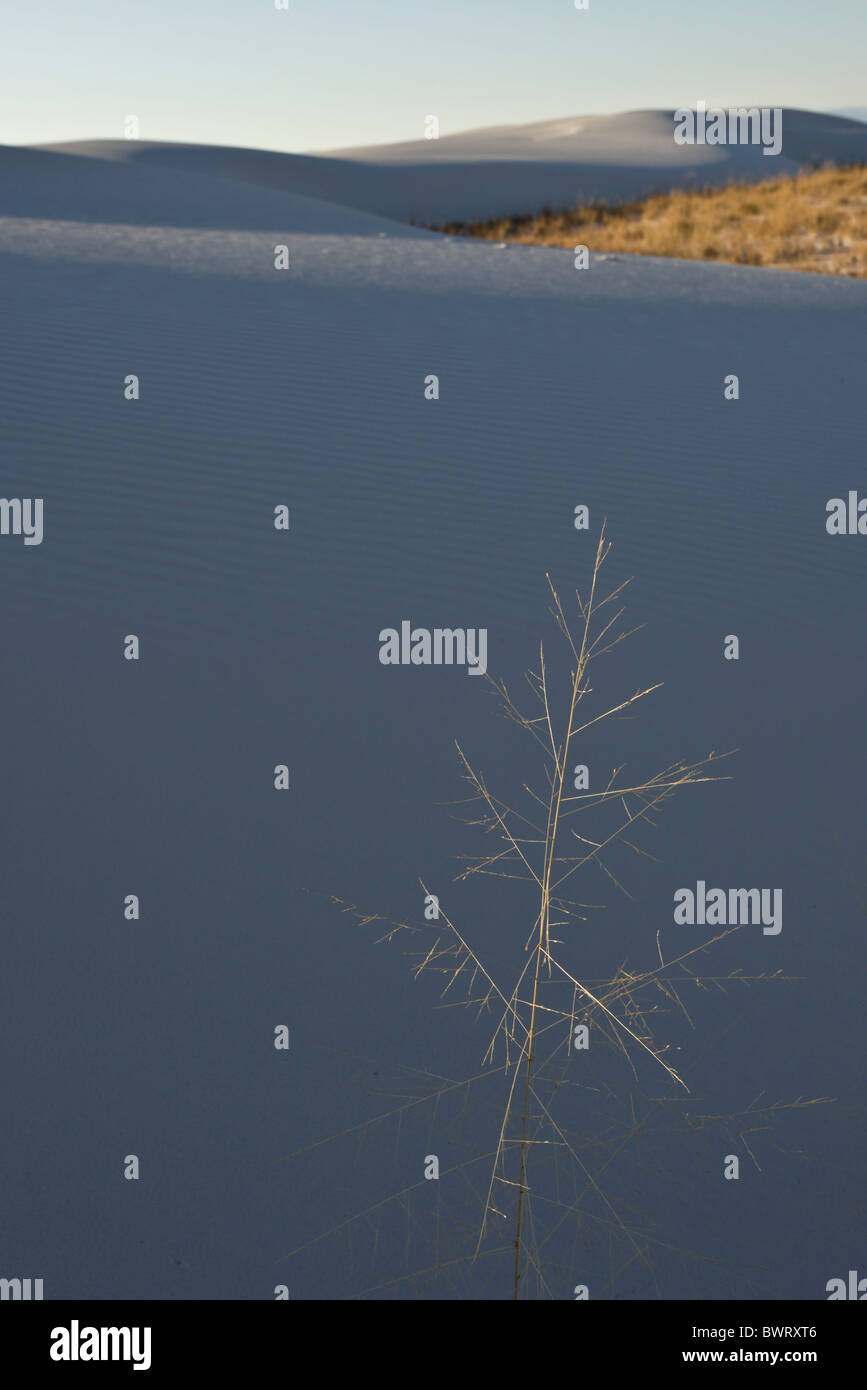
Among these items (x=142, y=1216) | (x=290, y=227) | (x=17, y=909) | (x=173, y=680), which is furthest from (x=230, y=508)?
(x=290, y=227)

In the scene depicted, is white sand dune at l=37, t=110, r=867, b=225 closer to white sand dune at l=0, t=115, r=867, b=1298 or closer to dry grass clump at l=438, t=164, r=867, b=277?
dry grass clump at l=438, t=164, r=867, b=277

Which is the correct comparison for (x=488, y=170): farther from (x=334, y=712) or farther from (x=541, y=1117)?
(x=541, y=1117)

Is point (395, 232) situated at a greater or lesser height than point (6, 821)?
greater

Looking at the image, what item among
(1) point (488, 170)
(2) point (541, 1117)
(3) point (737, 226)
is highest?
(1) point (488, 170)

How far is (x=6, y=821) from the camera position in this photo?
12.5ft

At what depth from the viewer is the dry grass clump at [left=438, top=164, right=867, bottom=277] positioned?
60.0 ft

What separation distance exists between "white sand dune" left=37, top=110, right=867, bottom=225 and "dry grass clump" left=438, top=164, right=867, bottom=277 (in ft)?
13.0

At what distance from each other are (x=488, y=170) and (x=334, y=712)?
1323 inches

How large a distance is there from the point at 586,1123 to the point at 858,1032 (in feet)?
2.95

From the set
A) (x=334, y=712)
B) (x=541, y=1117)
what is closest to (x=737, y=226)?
(x=334, y=712)

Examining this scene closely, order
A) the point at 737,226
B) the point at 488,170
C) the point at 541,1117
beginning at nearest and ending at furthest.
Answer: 1. the point at 541,1117
2. the point at 737,226
3. the point at 488,170

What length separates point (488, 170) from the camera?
34031 mm

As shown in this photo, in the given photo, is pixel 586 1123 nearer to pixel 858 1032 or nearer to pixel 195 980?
pixel 858 1032

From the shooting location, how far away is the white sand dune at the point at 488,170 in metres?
30.2
